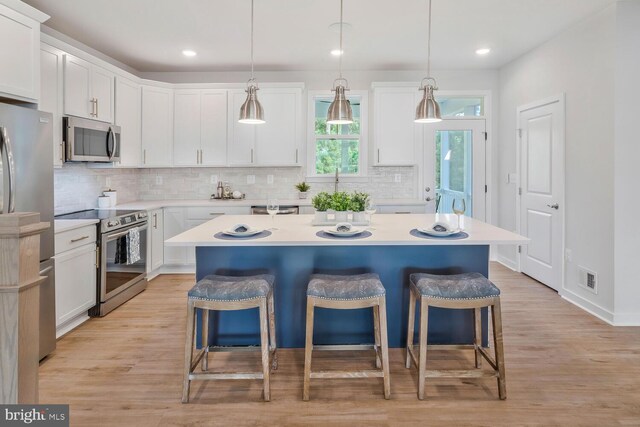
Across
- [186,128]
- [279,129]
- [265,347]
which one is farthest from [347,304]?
[186,128]

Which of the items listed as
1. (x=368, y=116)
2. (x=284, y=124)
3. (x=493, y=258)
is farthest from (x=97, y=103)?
(x=493, y=258)

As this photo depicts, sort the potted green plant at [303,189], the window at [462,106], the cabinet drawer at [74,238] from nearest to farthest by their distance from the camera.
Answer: the cabinet drawer at [74,238] → the potted green plant at [303,189] → the window at [462,106]

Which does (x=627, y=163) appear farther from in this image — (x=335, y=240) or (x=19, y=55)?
(x=19, y=55)

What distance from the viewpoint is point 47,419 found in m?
1.50

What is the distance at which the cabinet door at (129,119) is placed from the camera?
173 inches

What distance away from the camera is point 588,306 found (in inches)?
142

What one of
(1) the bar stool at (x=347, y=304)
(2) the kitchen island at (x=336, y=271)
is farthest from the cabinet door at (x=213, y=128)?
(1) the bar stool at (x=347, y=304)

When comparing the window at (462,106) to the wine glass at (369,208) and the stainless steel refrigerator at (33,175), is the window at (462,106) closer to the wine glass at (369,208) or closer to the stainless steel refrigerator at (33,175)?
the wine glass at (369,208)

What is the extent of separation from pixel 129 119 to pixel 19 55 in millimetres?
1875

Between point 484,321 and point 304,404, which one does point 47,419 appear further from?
point 484,321

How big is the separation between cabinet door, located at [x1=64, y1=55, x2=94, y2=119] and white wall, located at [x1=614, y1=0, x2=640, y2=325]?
15.3ft

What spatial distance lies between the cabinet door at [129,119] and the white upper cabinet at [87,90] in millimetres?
134

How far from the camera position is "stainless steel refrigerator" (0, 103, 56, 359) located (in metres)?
2.30

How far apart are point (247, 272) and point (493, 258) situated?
166 inches
